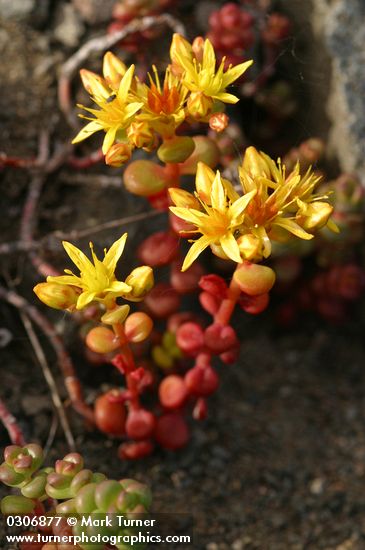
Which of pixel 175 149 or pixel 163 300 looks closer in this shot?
pixel 175 149

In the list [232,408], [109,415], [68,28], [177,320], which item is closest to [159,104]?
[177,320]

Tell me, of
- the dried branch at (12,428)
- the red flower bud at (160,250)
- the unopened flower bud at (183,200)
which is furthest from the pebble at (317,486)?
the unopened flower bud at (183,200)

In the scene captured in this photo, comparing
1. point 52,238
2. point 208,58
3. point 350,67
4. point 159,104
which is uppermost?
point 350,67

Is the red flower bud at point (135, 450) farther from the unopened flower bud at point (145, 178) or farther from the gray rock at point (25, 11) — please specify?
the gray rock at point (25, 11)

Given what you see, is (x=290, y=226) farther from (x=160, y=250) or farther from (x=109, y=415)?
(x=109, y=415)

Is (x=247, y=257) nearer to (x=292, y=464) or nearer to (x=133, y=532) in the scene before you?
(x=133, y=532)

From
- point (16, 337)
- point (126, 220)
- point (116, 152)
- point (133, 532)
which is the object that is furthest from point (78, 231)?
point (133, 532)

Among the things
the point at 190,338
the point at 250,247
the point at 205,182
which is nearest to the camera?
the point at 250,247
